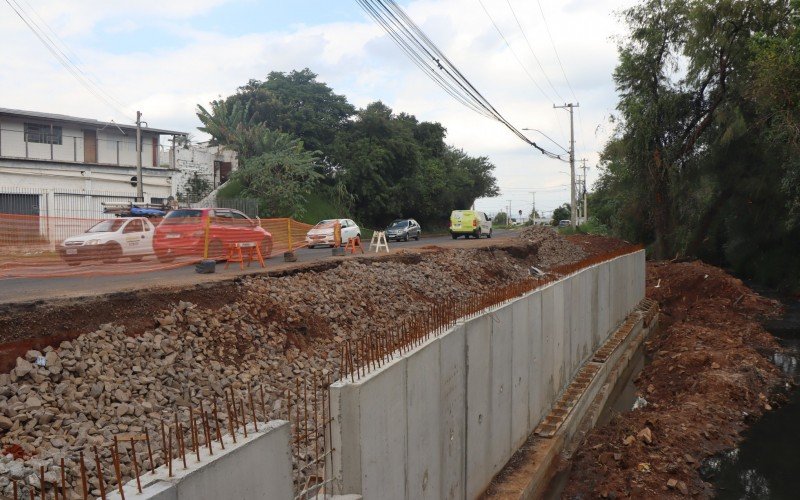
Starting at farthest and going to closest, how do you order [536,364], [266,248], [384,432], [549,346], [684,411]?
[266,248] < [684,411] < [549,346] < [536,364] < [384,432]

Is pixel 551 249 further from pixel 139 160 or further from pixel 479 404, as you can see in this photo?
pixel 479 404

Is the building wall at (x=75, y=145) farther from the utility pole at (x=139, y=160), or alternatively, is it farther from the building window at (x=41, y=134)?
the utility pole at (x=139, y=160)

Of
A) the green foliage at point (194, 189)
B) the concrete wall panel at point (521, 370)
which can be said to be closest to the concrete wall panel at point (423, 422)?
the concrete wall panel at point (521, 370)

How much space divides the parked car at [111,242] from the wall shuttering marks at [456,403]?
8.94m

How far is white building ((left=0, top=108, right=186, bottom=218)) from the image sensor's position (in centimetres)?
3031

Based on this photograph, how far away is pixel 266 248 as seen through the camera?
57.4ft

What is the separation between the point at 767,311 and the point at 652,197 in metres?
9.49

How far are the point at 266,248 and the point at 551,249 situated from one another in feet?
63.2

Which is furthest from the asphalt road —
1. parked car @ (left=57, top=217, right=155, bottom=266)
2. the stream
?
the stream

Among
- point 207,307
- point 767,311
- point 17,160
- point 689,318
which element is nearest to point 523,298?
point 207,307

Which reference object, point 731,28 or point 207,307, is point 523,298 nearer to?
point 207,307

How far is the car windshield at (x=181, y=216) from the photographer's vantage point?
1653 centimetres

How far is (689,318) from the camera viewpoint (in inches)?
947

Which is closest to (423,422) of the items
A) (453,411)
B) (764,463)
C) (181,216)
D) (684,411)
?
(453,411)
